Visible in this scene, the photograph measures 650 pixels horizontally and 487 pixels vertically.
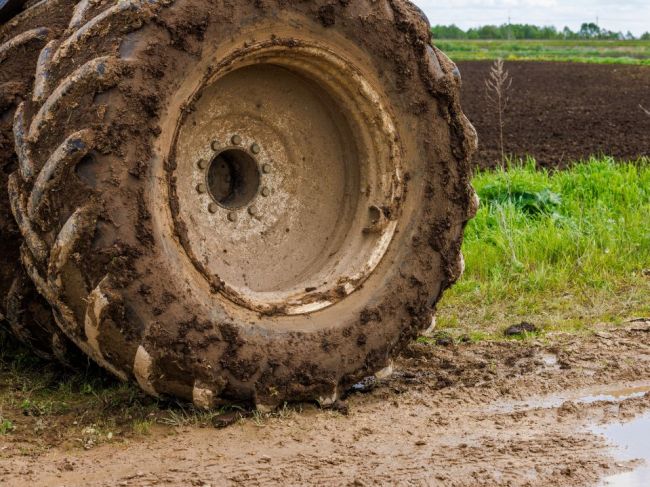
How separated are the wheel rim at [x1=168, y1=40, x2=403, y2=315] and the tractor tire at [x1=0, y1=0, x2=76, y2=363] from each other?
0.56 meters

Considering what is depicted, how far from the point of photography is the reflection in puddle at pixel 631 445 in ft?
10.1

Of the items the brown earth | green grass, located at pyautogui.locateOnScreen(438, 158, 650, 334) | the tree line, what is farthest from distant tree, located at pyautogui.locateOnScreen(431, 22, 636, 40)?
green grass, located at pyautogui.locateOnScreen(438, 158, 650, 334)

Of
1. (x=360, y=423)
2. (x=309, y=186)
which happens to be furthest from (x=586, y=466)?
(x=309, y=186)

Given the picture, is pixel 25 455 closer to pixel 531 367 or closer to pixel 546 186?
pixel 531 367

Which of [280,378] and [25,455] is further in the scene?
[280,378]

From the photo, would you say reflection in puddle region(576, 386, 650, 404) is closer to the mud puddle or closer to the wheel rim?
the mud puddle

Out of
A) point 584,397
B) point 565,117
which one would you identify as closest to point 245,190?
point 584,397

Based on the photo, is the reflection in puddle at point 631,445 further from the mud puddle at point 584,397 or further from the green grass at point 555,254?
the green grass at point 555,254

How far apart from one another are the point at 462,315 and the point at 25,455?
248 cm

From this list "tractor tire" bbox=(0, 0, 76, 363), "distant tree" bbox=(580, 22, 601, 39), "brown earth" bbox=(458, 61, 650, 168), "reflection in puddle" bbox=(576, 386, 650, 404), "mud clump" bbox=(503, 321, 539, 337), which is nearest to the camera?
"tractor tire" bbox=(0, 0, 76, 363)

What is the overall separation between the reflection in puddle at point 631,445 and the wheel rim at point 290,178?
1012 mm

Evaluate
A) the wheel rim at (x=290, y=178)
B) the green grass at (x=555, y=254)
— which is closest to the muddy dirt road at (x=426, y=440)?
the wheel rim at (x=290, y=178)

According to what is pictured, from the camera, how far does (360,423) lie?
3.51m

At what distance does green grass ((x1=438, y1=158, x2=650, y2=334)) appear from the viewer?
505 centimetres
